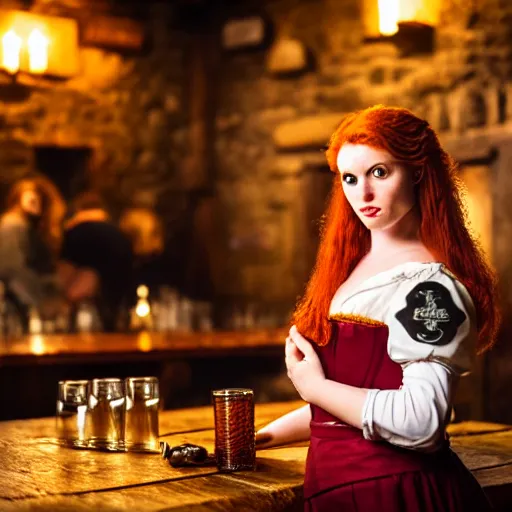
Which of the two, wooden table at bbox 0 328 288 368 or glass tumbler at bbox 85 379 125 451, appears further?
wooden table at bbox 0 328 288 368

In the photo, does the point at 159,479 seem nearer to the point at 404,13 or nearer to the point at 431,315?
the point at 431,315

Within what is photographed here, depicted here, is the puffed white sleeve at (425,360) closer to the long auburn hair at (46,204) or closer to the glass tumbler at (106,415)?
the glass tumbler at (106,415)

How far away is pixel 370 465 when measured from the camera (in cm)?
174

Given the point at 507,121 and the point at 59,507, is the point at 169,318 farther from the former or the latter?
the point at 59,507

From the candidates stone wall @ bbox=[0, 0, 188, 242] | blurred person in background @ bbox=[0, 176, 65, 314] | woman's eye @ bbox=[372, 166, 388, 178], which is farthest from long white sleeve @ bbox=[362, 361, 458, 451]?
stone wall @ bbox=[0, 0, 188, 242]

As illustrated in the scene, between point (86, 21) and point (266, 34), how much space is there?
138cm

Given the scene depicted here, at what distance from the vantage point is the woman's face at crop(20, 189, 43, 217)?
7.13 meters

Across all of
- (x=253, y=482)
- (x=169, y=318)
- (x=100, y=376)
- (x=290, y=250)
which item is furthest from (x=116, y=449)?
(x=290, y=250)

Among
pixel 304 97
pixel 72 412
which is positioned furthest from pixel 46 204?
pixel 72 412

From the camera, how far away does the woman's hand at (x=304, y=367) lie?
70.6 inches

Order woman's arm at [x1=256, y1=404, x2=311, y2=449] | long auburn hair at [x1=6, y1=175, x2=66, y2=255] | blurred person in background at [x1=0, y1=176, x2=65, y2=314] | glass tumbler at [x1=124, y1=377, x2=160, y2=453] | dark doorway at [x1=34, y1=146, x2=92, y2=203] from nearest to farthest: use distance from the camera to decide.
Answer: woman's arm at [x1=256, y1=404, x2=311, y2=449]
glass tumbler at [x1=124, y1=377, x2=160, y2=453]
blurred person in background at [x1=0, y1=176, x2=65, y2=314]
long auburn hair at [x1=6, y1=175, x2=66, y2=255]
dark doorway at [x1=34, y1=146, x2=92, y2=203]

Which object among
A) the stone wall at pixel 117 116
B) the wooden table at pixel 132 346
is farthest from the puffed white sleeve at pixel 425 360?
the stone wall at pixel 117 116

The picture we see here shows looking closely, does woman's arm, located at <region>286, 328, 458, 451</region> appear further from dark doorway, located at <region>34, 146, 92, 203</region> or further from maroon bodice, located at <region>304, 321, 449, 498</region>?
dark doorway, located at <region>34, 146, 92, 203</region>

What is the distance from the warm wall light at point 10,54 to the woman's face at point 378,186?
4930mm
